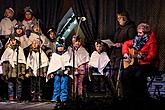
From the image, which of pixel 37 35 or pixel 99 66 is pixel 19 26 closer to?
pixel 37 35

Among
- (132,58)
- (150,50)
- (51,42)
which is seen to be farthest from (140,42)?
(51,42)

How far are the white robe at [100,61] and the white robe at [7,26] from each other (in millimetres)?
2173

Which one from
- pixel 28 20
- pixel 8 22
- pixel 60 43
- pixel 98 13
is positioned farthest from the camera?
pixel 8 22

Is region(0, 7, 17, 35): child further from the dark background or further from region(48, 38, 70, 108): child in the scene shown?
region(48, 38, 70, 108): child

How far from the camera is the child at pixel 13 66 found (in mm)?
8492

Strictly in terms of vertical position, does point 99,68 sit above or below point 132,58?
below

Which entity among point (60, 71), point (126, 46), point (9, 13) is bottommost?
point (60, 71)

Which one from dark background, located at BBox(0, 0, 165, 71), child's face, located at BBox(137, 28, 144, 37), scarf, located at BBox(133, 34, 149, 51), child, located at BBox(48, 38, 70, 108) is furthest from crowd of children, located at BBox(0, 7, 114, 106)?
child's face, located at BBox(137, 28, 144, 37)

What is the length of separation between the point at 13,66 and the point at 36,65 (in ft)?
1.75

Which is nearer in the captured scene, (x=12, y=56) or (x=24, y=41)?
(x=12, y=56)

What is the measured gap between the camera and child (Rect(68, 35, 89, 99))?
830 cm

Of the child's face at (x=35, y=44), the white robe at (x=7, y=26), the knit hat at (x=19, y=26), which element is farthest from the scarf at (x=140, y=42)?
the white robe at (x=7, y=26)

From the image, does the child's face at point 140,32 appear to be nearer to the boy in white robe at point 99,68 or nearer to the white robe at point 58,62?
the boy in white robe at point 99,68

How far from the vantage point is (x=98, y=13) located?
870cm
